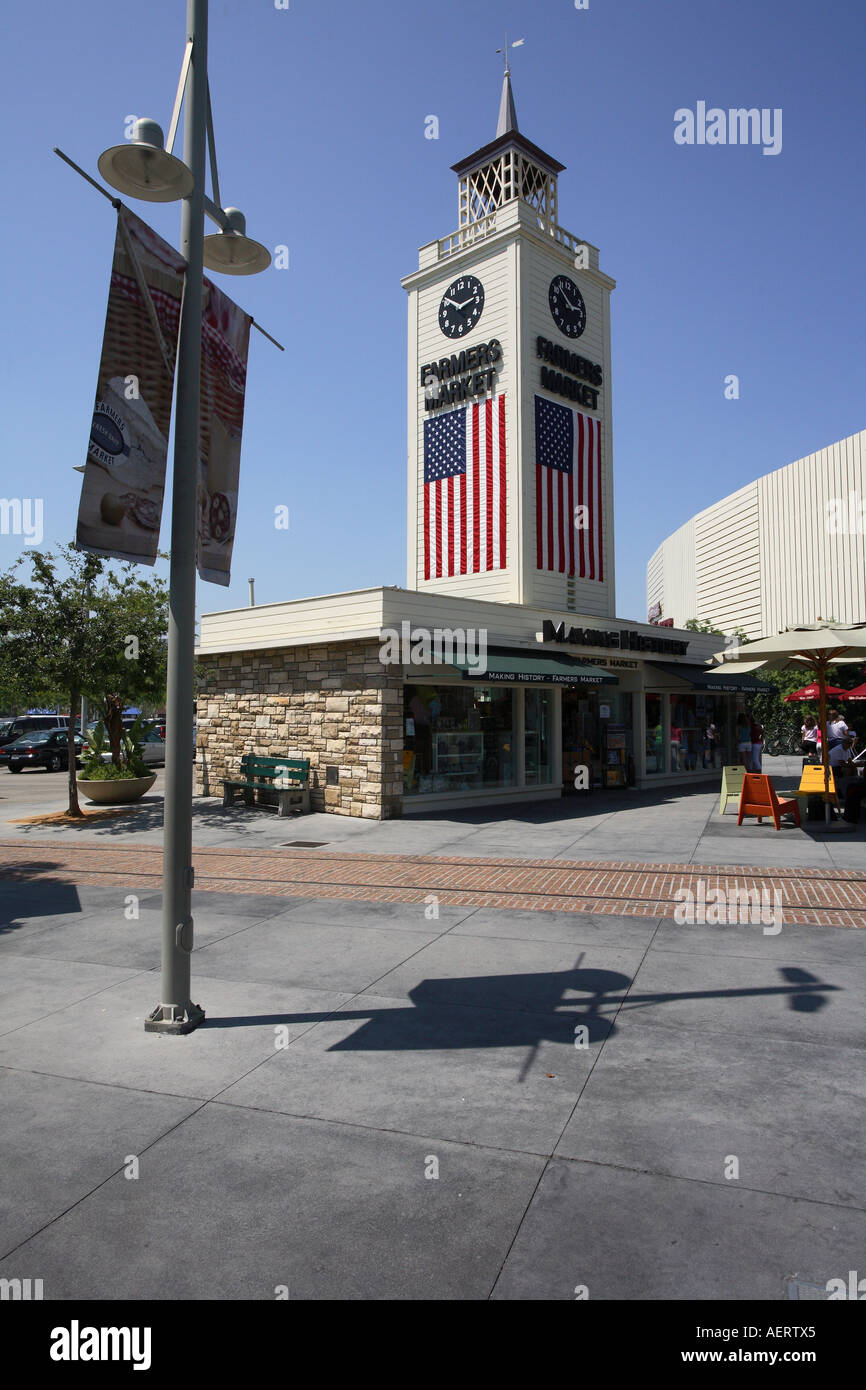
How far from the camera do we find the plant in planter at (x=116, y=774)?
1828cm

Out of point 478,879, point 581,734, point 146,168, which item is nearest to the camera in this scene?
point 146,168

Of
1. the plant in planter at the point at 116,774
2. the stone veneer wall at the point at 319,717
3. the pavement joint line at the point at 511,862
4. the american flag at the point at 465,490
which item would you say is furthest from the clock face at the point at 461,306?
the pavement joint line at the point at 511,862

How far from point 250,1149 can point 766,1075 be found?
2.75m

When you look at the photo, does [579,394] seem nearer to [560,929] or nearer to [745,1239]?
[560,929]

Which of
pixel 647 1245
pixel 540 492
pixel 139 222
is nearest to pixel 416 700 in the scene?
pixel 540 492

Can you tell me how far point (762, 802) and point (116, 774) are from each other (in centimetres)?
1347

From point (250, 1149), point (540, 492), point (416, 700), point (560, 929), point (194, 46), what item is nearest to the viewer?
point (250, 1149)

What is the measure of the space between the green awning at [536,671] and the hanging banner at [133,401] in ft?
31.4

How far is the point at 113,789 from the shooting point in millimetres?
18328

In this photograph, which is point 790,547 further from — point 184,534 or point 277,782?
point 184,534

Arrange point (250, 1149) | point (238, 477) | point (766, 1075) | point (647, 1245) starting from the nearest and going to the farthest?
point (647, 1245)
point (250, 1149)
point (766, 1075)
point (238, 477)

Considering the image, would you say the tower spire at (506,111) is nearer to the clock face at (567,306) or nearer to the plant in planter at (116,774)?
the clock face at (567,306)

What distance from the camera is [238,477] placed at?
20.0ft

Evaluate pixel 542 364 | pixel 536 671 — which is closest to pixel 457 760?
pixel 536 671
